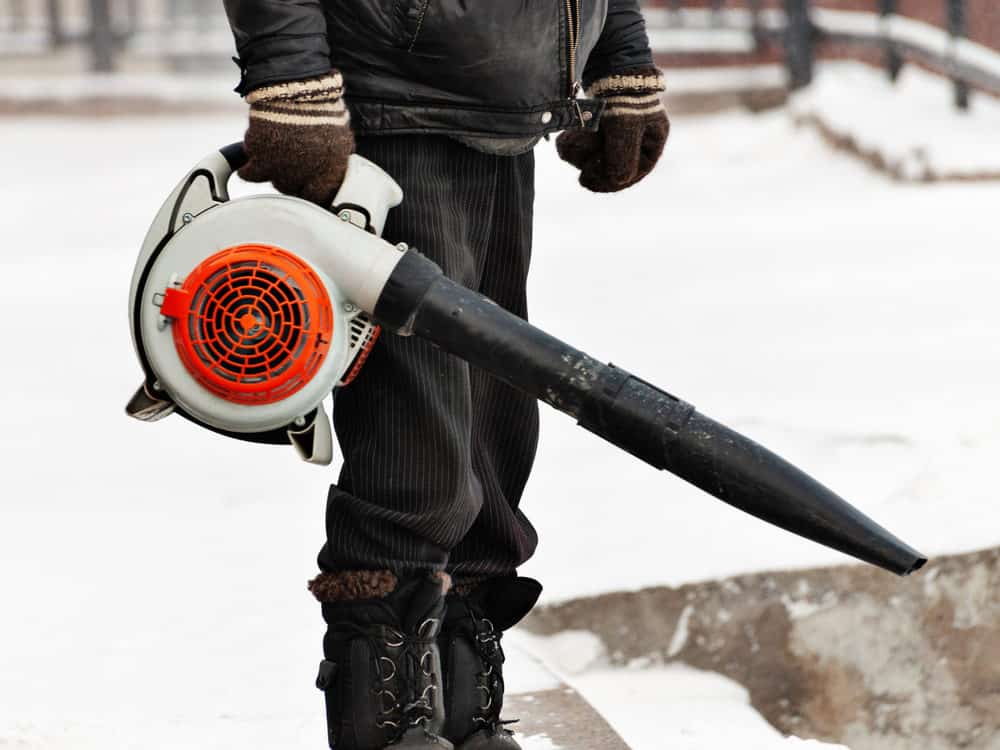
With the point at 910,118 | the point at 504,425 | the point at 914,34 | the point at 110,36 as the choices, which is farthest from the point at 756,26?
the point at 504,425

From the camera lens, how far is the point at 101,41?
1143cm

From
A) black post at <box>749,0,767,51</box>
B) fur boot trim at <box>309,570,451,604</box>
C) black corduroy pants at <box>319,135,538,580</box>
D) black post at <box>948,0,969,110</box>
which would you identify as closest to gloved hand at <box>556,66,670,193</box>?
black corduroy pants at <box>319,135,538,580</box>

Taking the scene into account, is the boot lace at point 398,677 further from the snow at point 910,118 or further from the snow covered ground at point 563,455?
the snow at point 910,118

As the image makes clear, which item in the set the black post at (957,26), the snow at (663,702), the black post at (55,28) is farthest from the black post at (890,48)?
the snow at (663,702)

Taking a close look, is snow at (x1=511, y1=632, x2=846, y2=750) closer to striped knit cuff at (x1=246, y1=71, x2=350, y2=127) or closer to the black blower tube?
the black blower tube

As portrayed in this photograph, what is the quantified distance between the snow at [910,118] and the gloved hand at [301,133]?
5.94 meters

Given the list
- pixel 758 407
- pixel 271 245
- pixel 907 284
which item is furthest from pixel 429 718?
pixel 907 284

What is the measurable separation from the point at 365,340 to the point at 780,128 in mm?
8132

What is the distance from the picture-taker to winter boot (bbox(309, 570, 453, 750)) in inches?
84.3

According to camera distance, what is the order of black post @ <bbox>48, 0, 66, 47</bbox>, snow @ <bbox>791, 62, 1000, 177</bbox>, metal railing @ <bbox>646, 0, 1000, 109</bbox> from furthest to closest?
black post @ <bbox>48, 0, 66, 47</bbox>
metal railing @ <bbox>646, 0, 1000, 109</bbox>
snow @ <bbox>791, 62, 1000, 177</bbox>

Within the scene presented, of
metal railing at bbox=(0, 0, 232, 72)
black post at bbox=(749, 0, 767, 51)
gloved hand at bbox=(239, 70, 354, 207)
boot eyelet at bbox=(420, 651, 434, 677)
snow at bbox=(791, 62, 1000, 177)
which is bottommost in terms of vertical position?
metal railing at bbox=(0, 0, 232, 72)

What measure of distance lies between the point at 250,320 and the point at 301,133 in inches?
8.9

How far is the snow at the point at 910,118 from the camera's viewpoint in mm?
7645

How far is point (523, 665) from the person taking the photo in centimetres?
268
